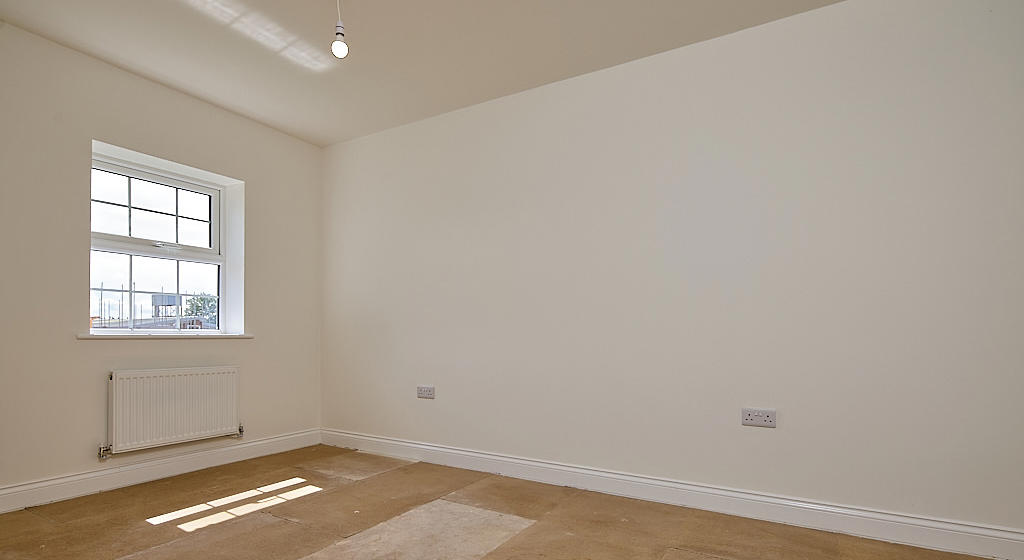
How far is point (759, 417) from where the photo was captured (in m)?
2.93

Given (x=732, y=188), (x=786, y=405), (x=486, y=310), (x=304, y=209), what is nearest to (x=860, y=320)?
(x=786, y=405)

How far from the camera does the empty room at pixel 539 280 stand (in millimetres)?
2541

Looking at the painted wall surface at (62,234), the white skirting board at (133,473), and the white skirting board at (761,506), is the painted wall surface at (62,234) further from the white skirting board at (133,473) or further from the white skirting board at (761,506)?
the white skirting board at (761,506)

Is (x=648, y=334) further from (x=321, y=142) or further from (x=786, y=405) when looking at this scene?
(x=321, y=142)

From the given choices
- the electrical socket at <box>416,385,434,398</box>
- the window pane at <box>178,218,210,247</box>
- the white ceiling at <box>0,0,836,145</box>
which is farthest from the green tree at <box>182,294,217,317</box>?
the electrical socket at <box>416,385,434,398</box>

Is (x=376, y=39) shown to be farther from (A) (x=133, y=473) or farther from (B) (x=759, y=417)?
(A) (x=133, y=473)

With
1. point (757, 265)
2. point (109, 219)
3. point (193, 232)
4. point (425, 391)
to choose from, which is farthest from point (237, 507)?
point (757, 265)

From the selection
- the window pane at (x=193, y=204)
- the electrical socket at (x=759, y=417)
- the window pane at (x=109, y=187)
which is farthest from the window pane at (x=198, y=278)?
the electrical socket at (x=759, y=417)

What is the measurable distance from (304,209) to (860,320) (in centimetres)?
428

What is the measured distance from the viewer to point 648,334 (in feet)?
10.8

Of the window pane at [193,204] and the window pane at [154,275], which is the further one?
the window pane at [193,204]

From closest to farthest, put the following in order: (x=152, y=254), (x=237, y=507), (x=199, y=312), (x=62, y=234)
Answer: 1. (x=237, y=507)
2. (x=62, y=234)
3. (x=152, y=254)
4. (x=199, y=312)

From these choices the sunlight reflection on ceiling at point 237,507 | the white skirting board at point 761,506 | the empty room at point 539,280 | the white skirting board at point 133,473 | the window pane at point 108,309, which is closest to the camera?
the white skirting board at point 761,506

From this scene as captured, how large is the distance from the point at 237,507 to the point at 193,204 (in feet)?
7.89
